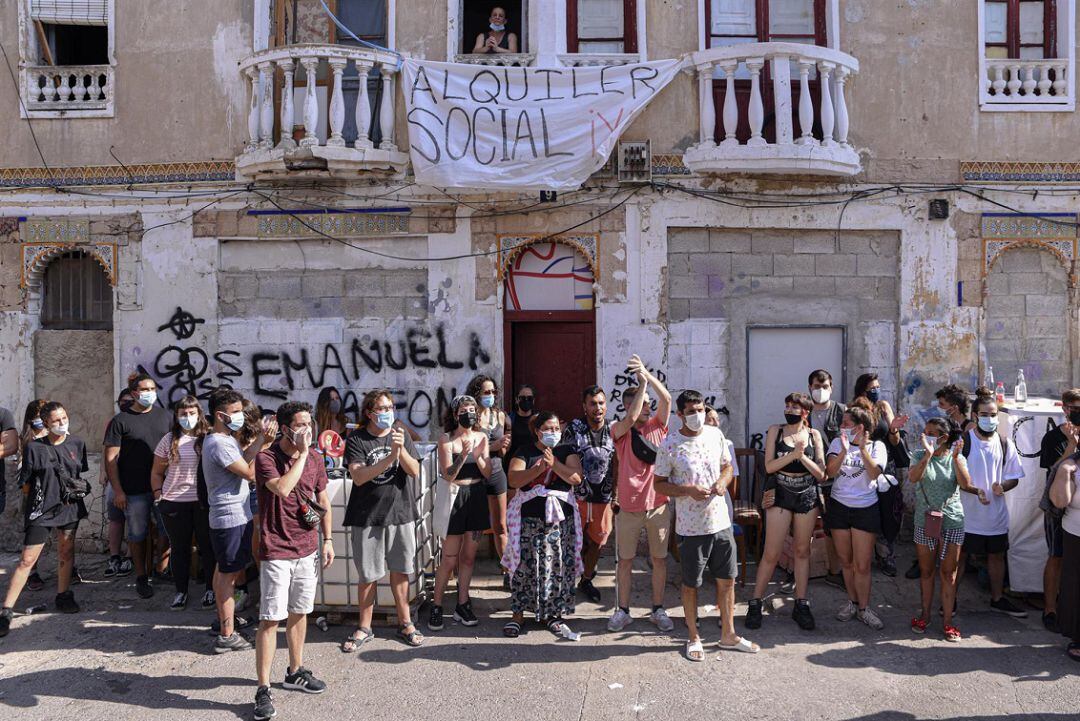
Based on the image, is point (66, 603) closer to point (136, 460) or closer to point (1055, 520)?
point (136, 460)

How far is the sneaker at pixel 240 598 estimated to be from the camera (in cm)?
718

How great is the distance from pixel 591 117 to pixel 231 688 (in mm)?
6497

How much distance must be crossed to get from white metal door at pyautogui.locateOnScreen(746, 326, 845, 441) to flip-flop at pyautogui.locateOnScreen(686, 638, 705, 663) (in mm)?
3944

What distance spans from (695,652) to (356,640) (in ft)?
8.23

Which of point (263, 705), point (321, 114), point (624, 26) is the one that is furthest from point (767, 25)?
point (263, 705)

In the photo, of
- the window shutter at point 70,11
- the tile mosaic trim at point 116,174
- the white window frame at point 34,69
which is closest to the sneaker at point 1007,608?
the tile mosaic trim at point 116,174

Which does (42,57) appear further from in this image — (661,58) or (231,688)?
(231,688)

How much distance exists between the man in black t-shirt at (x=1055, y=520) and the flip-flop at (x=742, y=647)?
242 cm

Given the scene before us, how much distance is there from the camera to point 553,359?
32.5 feet

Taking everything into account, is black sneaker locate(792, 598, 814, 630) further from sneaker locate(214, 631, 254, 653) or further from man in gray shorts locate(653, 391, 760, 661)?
sneaker locate(214, 631, 254, 653)

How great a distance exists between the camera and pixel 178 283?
9.92 meters

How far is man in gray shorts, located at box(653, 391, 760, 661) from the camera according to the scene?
623cm

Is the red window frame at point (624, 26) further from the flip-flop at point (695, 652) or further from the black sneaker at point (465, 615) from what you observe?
the flip-flop at point (695, 652)

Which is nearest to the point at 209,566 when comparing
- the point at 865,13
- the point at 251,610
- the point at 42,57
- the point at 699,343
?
the point at 251,610
